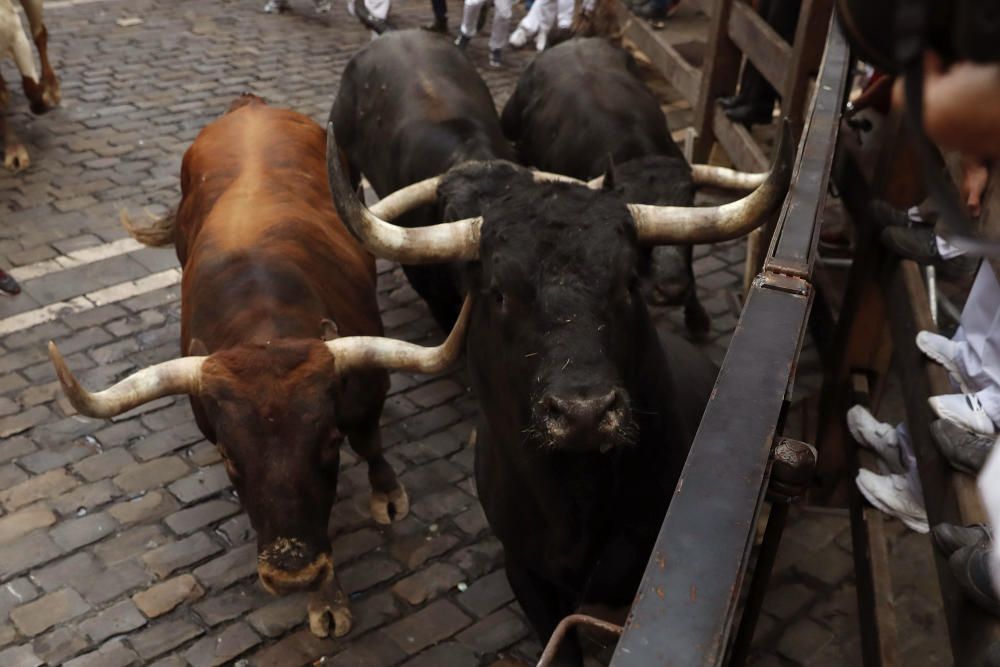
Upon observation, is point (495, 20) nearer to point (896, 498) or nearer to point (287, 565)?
point (896, 498)

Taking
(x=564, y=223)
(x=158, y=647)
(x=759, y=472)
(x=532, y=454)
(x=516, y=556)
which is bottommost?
(x=158, y=647)

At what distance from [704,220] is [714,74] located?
4.83 metres

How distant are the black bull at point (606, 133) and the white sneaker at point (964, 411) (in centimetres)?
227

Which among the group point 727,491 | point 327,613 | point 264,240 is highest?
point 727,491

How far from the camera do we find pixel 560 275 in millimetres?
3215

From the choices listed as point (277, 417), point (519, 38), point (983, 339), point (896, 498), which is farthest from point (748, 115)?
point (519, 38)

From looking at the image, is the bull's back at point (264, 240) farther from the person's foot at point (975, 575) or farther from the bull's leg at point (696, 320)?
the person's foot at point (975, 575)

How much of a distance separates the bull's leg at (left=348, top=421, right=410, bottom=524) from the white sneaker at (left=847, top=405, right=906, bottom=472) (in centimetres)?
A: 250

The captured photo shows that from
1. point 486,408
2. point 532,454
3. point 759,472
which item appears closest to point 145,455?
point 486,408

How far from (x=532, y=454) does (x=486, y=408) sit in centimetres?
41

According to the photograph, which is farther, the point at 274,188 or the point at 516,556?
the point at 274,188

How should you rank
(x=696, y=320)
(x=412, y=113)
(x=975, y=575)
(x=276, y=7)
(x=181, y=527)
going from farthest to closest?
(x=276, y=7)
(x=696, y=320)
(x=412, y=113)
(x=181, y=527)
(x=975, y=575)

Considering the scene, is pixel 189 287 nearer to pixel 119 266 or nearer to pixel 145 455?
pixel 145 455

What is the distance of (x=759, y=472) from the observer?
63.8 inches
